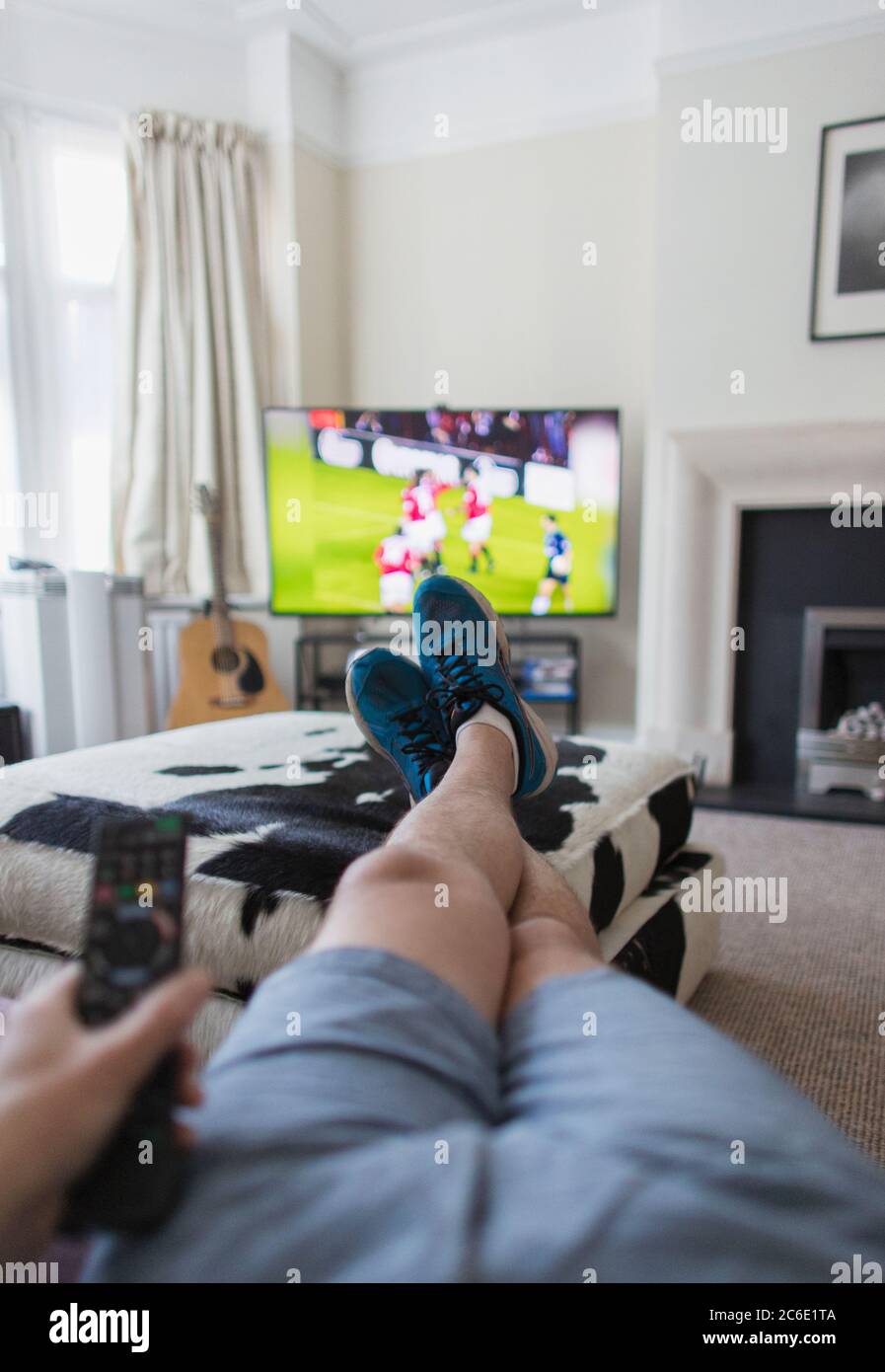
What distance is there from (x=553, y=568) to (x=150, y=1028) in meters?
2.91

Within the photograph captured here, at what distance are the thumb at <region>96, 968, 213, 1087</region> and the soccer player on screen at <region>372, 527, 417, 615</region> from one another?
2.86 meters

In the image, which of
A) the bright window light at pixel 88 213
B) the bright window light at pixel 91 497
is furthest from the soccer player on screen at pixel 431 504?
the bright window light at pixel 88 213

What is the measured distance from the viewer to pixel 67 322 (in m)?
3.18

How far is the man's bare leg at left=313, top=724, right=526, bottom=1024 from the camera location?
521 millimetres

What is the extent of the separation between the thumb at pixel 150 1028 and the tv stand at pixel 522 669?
2719mm

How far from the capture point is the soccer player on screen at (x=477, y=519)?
3.13 meters

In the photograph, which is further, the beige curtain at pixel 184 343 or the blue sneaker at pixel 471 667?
the beige curtain at pixel 184 343

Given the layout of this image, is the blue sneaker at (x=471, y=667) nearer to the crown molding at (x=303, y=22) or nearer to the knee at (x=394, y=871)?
the knee at (x=394, y=871)

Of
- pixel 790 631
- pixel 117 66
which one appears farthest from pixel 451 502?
pixel 117 66

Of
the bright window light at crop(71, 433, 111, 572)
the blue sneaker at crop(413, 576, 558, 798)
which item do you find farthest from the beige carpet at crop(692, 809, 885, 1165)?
the bright window light at crop(71, 433, 111, 572)
